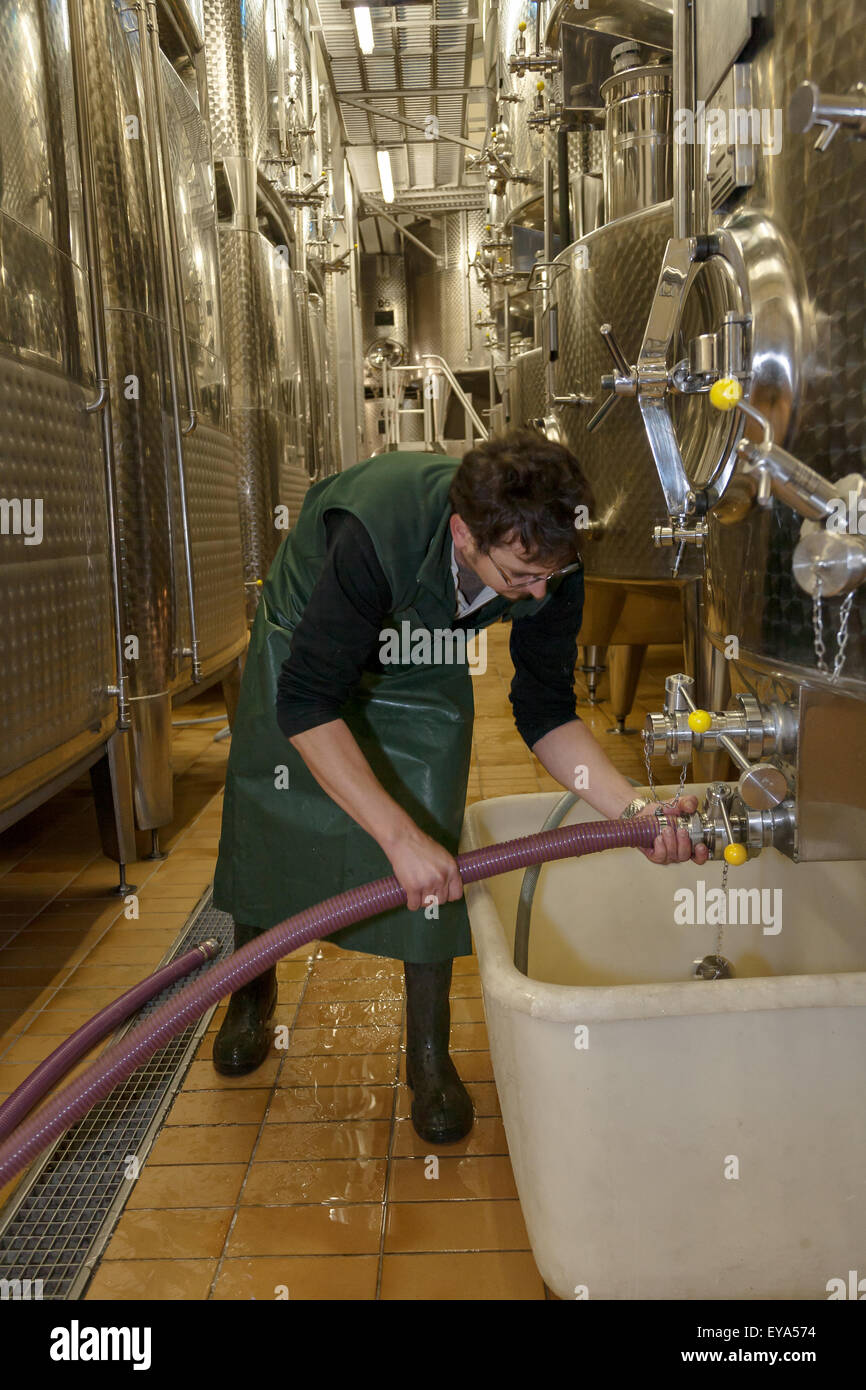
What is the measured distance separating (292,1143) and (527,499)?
3.28ft

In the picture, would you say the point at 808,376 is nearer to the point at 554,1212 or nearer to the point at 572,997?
the point at 572,997

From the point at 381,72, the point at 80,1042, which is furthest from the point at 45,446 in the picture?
Answer: the point at 381,72

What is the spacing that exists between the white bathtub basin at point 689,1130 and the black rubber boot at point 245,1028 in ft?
2.26

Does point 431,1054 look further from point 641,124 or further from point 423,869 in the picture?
point 641,124

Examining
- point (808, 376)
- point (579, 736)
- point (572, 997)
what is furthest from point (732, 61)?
point (572, 997)

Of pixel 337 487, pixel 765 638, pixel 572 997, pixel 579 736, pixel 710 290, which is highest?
pixel 710 290

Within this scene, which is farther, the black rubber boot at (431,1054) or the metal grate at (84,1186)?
the black rubber boot at (431,1054)

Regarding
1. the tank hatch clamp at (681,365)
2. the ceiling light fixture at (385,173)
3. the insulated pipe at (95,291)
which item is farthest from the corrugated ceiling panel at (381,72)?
the tank hatch clamp at (681,365)

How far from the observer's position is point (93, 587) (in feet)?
7.34

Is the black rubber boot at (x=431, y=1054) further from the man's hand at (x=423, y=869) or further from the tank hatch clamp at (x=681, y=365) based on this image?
the tank hatch clamp at (x=681, y=365)

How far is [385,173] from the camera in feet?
38.4

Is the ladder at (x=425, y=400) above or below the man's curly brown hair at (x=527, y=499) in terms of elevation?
above

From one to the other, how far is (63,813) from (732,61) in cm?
281

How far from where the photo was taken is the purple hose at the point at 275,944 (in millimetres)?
1214
